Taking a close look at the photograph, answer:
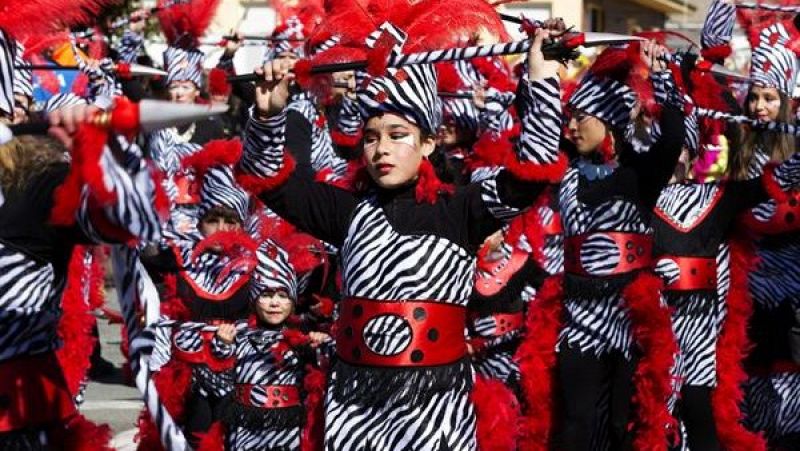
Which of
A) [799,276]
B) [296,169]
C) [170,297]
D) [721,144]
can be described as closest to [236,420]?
[170,297]

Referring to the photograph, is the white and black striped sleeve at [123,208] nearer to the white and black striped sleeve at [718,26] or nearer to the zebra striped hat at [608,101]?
the zebra striped hat at [608,101]

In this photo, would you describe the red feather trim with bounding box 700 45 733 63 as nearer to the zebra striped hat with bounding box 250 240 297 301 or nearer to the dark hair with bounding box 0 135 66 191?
the zebra striped hat with bounding box 250 240 297 301

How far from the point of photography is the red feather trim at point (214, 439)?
7328mm

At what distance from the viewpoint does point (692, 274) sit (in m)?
7.84

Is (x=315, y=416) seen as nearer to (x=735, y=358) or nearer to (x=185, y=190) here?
(x=735, y=358)

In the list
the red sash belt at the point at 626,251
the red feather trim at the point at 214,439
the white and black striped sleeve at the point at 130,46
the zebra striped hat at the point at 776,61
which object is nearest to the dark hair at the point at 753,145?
the zebra striped hat at the point at 776,61

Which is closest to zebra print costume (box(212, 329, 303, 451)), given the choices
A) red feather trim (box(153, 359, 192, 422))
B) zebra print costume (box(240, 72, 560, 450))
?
red feather trim (box(153, 359, 192, 422))

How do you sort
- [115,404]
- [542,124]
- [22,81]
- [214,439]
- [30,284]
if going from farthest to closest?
[115,404], [214,439], [22,81], [542,124], [30,284]

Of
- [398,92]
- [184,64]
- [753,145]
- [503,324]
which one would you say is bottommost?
[503,324]

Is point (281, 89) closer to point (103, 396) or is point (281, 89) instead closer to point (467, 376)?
point (467, 376)

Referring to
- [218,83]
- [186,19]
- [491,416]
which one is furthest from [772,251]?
[186,19]

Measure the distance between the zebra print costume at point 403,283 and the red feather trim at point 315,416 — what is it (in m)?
0.30

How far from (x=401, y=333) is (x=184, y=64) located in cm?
613

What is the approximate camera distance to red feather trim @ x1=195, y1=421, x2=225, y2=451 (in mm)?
7328
